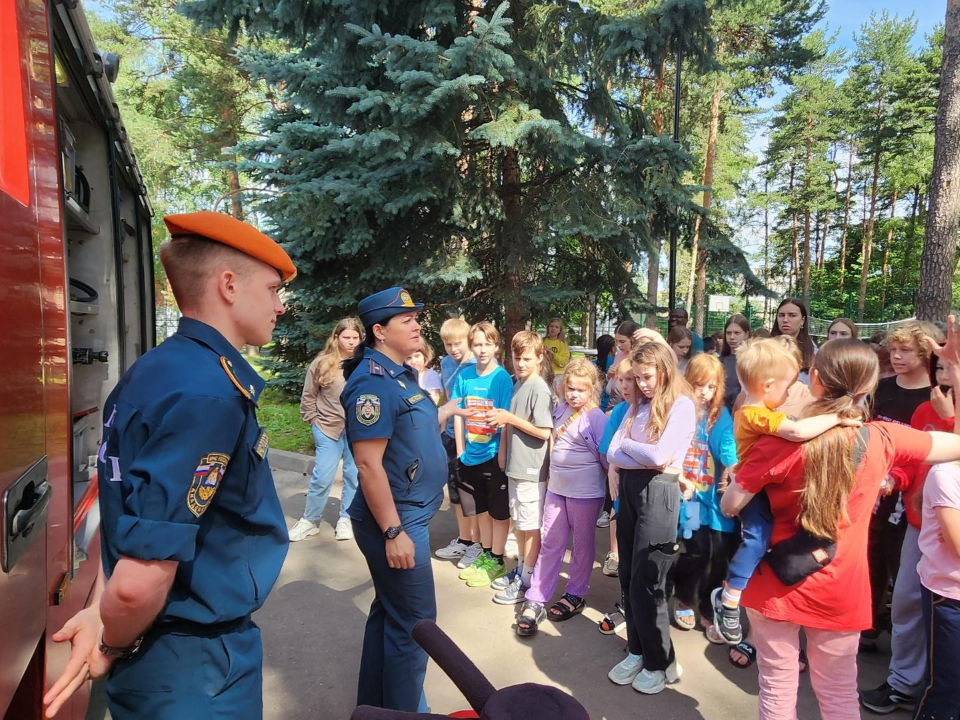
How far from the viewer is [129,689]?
4.90ft

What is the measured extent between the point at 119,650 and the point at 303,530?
14.6ft

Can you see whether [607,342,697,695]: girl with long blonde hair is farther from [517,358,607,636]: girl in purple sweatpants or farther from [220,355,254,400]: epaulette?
[220,355,254,400]: epaulette

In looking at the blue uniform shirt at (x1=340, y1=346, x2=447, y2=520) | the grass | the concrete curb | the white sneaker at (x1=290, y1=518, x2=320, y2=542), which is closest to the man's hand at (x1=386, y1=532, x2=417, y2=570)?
the blue uniform shirt at (x1=340, y1=346, x2=447, y2=520)

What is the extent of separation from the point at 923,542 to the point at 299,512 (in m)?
5.55

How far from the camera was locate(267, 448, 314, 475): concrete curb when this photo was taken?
26.3 ft

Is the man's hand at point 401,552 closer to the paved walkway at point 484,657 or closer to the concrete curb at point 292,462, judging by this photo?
the paved walkway at point 484,657

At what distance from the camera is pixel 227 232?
1.58 metres

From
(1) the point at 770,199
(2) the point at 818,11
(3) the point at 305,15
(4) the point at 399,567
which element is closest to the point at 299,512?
(4) the point at 399,567

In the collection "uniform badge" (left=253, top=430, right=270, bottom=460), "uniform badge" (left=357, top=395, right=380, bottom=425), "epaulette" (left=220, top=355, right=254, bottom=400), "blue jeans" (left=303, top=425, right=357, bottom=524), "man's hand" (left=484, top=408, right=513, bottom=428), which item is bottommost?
"blue jeans" (left=303, top=425, right=357, bottom=524)

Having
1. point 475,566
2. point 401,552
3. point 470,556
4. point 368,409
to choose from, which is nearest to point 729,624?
point 475,566

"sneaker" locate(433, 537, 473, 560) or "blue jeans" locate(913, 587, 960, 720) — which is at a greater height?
"blue jeans" locate(913, 587, 960, 720)

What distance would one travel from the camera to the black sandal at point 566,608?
409 cm

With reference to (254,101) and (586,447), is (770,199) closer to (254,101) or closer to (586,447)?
(254,101)

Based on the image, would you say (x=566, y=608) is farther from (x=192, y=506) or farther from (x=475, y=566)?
(x=192, y=506)
